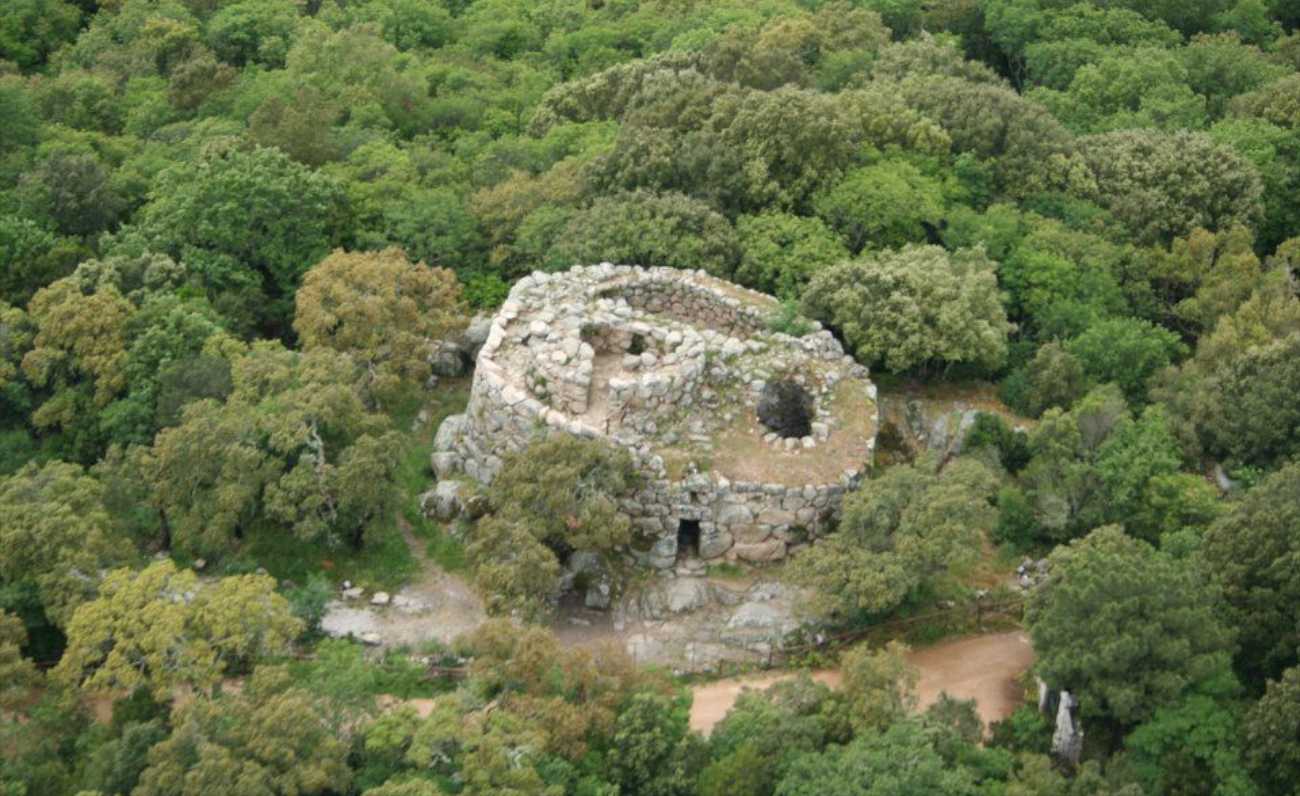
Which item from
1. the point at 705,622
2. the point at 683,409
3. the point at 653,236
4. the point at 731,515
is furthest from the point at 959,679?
the point at 653,236

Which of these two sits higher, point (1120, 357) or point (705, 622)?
point (1120, 357)

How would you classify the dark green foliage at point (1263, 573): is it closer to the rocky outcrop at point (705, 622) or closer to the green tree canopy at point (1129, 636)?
the green tree canopy at point (1129, 636)

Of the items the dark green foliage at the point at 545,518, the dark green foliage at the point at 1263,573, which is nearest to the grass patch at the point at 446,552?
the dark green foliage at the point at 545,518

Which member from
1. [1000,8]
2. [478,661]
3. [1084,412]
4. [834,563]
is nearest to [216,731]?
[478,661]

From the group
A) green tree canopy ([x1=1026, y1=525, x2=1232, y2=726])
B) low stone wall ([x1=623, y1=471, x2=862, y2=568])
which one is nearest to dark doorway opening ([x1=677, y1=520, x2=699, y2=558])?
low stone wall ([x1=623, y1=471, x2=862, y2=568])

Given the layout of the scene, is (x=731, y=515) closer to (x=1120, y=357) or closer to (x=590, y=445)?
(x=590, y=445)

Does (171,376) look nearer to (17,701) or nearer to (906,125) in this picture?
(17,701)
